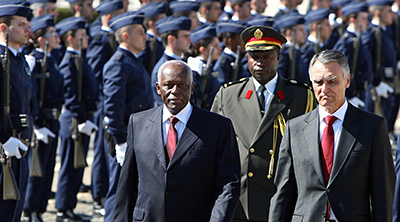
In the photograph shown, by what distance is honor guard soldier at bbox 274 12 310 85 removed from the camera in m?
8.78

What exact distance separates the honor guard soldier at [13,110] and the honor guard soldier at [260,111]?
178 centimetres

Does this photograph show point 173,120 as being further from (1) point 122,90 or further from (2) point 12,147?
(1) point 122,90

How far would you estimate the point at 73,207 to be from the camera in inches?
295

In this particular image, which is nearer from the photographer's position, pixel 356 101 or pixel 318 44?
pixel 356 101

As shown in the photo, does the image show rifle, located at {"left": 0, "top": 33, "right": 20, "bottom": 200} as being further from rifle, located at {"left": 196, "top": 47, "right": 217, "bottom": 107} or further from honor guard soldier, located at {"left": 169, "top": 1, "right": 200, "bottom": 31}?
honor guard soldier, located at {"left": 169, "top": 1, "right": 200, "bottom": 31}

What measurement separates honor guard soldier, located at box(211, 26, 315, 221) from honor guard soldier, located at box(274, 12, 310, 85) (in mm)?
3727

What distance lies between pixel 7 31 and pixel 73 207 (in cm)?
234

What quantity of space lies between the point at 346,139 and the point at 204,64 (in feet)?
11.5

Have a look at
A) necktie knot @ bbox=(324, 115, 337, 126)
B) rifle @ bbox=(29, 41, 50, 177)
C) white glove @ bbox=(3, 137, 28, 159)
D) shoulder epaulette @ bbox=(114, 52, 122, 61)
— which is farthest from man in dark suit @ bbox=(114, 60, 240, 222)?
rifle @ bbox=(29, 41, 50, 177)

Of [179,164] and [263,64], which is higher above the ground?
[263,64]

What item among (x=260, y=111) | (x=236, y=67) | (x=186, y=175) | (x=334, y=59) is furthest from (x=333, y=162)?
(x=236, y=67)

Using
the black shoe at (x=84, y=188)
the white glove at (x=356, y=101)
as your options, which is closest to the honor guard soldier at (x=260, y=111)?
the black shoe at (x=84, y=188)

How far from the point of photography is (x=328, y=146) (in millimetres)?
3748

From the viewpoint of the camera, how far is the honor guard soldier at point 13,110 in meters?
5.55
